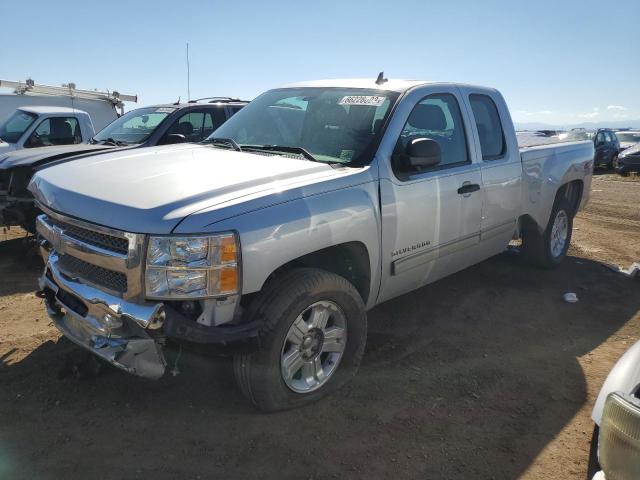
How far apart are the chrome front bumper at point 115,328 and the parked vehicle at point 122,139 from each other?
3129mm

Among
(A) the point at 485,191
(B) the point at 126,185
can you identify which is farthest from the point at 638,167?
(B) the point at 126,185

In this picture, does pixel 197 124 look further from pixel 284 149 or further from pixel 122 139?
pixel 284 149

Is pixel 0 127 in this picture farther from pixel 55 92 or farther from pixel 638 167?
pixel 638 167

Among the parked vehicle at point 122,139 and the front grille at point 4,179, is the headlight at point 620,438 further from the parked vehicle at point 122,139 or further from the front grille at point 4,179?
the front grille at point 4,179

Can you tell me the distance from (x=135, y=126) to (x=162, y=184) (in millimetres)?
4939

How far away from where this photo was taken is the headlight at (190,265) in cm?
246

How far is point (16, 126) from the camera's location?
8711mm

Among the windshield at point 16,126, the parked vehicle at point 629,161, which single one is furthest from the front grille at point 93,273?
the parked vehicle at point 629,161

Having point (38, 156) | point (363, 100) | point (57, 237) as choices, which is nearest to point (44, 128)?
point (38, 156)

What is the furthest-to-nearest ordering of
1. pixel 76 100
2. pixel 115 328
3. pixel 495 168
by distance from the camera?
pixel 76 100 → pixel 495 168 → pixel 115 328

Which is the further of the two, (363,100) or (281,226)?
(363,100)

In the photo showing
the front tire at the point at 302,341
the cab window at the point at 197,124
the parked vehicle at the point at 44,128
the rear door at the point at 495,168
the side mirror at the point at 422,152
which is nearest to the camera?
the front tire at the point at 302,341

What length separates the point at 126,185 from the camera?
2.85 m

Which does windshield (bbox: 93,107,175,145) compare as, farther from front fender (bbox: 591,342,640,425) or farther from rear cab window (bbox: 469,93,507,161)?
front fender (bbox: 591,342,640,425)
